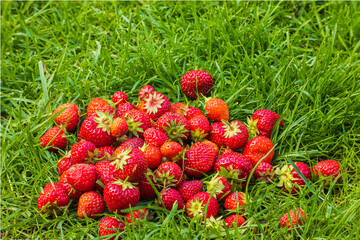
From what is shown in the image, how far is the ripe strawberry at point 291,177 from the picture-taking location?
7.80ft

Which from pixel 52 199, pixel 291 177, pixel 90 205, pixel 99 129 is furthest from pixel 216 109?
pixel 52 199

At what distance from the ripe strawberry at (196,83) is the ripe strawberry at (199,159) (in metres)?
0.55

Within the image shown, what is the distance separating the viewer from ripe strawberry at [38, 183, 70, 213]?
2.33 m

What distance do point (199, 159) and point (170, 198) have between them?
27cm

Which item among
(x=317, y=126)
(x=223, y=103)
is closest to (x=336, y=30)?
(x=317, y=126)

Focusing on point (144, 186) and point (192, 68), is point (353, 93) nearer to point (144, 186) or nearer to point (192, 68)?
point (192, 68)

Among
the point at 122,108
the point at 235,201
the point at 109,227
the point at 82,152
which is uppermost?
the point at 122,108

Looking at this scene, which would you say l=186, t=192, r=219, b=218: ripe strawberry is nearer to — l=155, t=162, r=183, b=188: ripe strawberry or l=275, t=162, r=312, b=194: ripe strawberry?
l=155, t=162, r=183, b=188: ripe strawberry

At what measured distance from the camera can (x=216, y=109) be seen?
266 centimetres

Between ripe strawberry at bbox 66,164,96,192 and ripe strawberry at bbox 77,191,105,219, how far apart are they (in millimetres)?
46

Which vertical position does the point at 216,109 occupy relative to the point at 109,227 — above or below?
above

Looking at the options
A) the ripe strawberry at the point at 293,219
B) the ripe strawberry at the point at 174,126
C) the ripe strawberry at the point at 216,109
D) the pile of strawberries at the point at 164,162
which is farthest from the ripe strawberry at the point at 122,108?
the ripe strawberry at the point at 293,219

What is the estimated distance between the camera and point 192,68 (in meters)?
3.06

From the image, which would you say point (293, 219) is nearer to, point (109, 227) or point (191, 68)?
point (109, 227)
